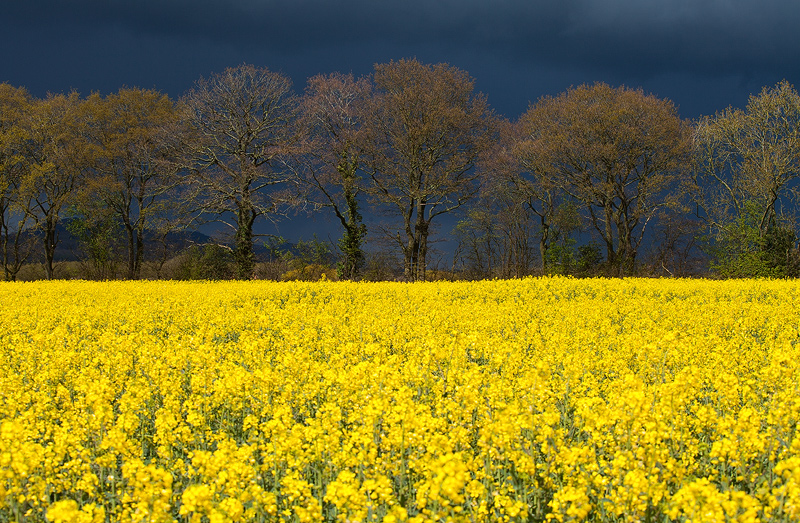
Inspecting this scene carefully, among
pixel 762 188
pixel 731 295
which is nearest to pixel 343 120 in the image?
pixel 731 295

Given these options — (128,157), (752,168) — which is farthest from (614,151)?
(128,157)

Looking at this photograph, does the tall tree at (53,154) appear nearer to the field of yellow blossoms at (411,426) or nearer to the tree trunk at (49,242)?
the tree trunk at (49,242)

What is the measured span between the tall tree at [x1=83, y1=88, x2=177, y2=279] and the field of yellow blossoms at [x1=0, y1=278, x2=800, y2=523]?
1040 inches

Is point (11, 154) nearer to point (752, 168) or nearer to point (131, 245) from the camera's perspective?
point (131, 245)

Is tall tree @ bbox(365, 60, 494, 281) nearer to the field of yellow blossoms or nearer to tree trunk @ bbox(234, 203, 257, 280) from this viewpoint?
tree trunk @ bbox(234, 203, 257, 280)

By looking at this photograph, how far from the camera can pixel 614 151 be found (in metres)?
33.4

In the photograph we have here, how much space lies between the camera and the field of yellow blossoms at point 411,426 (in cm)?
343

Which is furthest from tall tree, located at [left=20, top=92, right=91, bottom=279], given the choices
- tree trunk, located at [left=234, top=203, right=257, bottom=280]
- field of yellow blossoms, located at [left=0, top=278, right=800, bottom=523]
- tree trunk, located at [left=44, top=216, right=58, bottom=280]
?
field of yellow blossoms, located at [left=0, top=278, right=800, bottom=523]

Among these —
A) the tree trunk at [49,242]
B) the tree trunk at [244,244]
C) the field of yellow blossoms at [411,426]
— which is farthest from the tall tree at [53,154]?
the field of yellow blossoms at [411,426]

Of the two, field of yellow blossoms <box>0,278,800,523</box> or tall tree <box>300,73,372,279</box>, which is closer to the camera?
field of yellow blossoms <box>0,278,800,523</box>

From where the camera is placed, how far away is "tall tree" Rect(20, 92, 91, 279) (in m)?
34.9

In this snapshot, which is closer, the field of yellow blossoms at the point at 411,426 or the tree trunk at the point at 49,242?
the field of yellow blossoms at the point at 411,426

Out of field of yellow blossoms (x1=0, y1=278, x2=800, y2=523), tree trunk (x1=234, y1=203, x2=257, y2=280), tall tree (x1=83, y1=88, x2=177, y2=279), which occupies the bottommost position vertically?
field of yellow blossoms (x1=0, y1=278, x2=800, y2=523)

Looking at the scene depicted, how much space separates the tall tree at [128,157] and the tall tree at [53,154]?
36.6 inches
